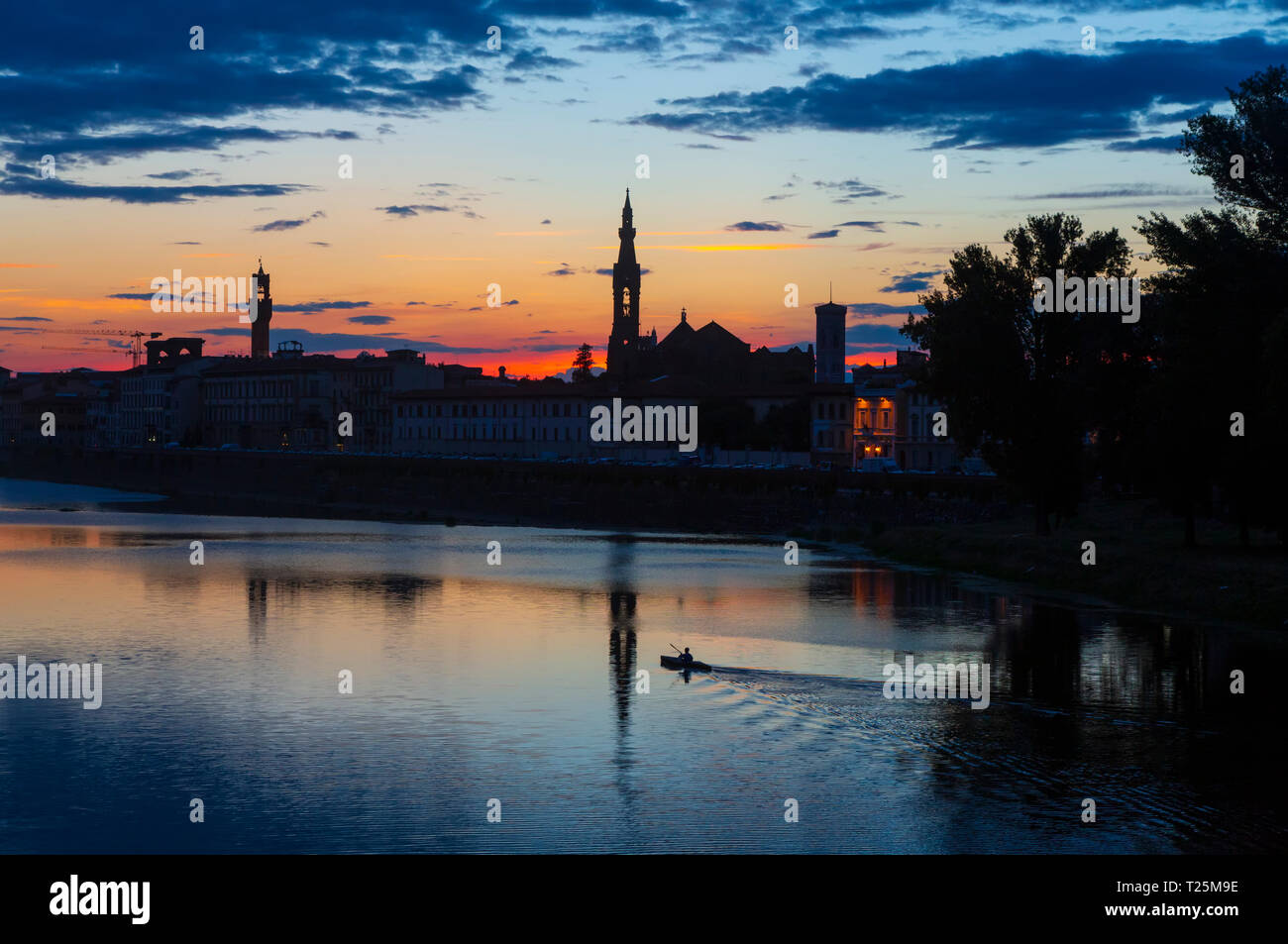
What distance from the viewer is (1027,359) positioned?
2726 inches

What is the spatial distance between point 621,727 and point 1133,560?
3022 centimetres

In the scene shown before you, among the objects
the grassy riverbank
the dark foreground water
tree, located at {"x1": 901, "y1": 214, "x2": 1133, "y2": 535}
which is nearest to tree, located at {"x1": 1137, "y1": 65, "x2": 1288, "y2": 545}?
the grassy riverbank

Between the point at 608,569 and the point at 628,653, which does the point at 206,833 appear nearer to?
the point at 628,653

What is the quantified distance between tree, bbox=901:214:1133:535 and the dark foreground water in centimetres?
1485

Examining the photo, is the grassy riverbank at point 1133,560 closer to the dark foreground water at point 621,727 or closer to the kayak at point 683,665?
the dark foreground water at point 621,727

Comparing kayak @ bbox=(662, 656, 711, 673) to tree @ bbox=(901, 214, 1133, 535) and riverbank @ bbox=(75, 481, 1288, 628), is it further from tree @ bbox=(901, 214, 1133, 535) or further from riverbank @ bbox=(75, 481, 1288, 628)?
tree @ bbox=(901, 214, 1133, 535)

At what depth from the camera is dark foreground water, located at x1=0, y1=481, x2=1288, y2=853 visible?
21953 mm

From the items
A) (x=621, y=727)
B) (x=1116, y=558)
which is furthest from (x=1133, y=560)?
(x=621, y=727)

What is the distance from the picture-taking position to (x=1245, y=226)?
162ft

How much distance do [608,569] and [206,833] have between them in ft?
149

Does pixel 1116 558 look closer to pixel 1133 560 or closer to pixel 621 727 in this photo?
pixel 1133 560

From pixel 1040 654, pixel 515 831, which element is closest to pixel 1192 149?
pixel 1040 654

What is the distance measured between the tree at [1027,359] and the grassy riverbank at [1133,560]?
11.2ft

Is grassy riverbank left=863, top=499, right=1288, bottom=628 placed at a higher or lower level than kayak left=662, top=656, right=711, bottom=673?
higher
